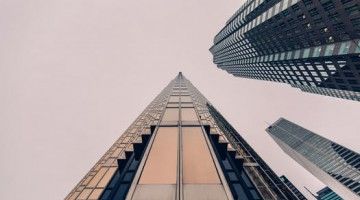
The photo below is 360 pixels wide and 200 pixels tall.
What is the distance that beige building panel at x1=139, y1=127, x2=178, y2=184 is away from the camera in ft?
44.4

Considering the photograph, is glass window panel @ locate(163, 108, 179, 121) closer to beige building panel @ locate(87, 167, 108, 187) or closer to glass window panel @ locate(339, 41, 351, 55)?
beige building panel @ locate(87, 167, 108, 187)

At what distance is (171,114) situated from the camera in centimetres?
2559

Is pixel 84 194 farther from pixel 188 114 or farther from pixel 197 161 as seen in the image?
pixel 188 114

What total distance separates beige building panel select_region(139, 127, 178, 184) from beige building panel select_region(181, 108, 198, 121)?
177 inches

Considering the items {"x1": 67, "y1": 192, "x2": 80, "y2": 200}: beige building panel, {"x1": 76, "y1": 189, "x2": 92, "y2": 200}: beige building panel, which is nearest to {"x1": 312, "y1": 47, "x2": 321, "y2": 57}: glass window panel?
{"x1": 76, "y1": 189, "x2": 92, "y2": 200}: beige building panel

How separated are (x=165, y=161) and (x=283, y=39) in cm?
6206

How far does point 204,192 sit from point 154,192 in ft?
7.34

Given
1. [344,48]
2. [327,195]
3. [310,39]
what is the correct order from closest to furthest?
[344,48]
[310,39]
[327,195]

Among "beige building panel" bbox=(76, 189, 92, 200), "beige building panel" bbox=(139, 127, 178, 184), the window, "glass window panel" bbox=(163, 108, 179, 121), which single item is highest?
the window

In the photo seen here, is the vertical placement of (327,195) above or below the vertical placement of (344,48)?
below

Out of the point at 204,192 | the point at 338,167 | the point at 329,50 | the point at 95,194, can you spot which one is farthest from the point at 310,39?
→ the point at 338,167

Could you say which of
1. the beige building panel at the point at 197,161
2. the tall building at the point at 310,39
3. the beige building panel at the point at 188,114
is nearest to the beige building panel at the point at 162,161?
the beige building panel at the point at 197,161

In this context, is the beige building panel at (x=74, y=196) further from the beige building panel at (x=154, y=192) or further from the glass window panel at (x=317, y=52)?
the glass window panel at (x=317, y=52)

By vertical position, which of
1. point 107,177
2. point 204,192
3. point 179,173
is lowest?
point 107,177
